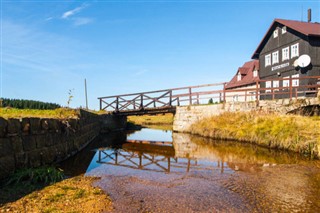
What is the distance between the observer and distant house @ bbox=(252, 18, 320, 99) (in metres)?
22.6

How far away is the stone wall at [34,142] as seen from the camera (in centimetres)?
607

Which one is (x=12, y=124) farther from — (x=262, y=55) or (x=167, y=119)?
(x=167, y=119)

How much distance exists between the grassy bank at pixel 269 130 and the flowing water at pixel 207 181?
71 centimetres

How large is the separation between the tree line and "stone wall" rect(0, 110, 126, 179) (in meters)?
3.26

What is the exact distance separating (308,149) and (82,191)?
29.4 feet

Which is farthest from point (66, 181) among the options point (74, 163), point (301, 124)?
point (301, 124)

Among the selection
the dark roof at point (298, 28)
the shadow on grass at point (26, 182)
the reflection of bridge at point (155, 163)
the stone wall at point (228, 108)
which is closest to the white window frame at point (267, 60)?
the dark roof at point (298, 28)

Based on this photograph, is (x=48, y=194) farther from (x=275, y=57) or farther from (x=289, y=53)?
(x=275, y=57)

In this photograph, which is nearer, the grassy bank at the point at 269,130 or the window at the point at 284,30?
the grassy bank at the point at 269,130

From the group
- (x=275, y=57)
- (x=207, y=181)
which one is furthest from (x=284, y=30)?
(x=207, y=181)

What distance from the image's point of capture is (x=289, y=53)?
82.3ft

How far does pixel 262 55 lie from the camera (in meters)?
29.4

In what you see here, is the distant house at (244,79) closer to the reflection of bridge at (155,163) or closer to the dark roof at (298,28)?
the dark roof at (298,28)

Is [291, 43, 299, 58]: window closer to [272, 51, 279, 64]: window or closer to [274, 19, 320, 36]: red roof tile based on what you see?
[274, 19, 320, 36]: red roof tile
